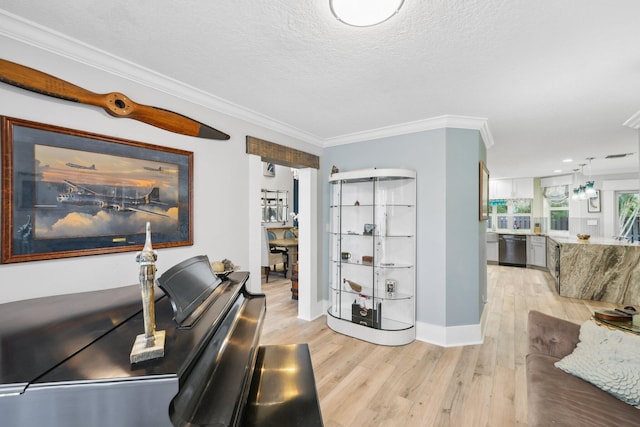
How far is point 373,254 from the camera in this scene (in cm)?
345

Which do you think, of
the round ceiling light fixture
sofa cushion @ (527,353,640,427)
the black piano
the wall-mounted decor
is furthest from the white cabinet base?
the round ceiling light fixture

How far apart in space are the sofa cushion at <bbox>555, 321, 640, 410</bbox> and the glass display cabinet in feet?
5.34

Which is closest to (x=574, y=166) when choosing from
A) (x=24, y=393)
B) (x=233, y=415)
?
(x=233, y=415)

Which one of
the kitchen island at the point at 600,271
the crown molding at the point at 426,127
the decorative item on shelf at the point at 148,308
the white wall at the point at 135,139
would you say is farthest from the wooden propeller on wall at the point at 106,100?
the kitchen island at the point at 600,271

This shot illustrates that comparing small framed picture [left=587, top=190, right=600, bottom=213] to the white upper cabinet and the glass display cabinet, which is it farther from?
the glass display cabinet

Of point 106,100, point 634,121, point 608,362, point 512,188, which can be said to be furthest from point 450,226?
point 512,188

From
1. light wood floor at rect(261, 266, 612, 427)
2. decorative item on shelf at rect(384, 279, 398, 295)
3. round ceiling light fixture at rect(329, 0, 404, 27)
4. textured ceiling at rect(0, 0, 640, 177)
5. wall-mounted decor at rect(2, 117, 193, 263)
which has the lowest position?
light wood floor at rect(261, 266, 612, 427)

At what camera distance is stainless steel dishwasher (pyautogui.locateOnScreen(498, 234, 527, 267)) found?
708 cm

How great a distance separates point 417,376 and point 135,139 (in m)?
2.96

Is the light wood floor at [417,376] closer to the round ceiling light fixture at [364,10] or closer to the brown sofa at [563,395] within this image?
the brown sofa at [563,395]

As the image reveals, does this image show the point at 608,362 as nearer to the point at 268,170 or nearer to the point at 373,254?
the point at 373,254

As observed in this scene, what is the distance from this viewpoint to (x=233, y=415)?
0.89m

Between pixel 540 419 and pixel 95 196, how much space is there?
2.69m

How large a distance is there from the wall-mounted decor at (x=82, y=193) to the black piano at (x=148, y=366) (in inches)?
18.3
